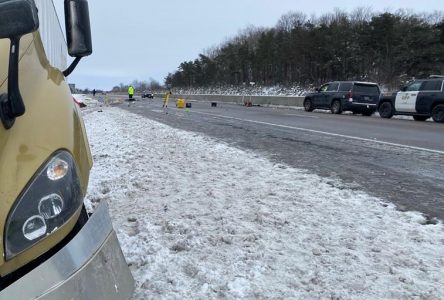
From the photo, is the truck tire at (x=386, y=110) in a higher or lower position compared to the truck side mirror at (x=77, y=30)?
lower

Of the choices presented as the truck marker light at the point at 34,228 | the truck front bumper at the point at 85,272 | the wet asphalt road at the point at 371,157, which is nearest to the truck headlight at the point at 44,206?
the truck marker light at the point at 34,228

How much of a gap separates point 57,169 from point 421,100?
68.2ft

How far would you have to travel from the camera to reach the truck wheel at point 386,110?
22.3 m

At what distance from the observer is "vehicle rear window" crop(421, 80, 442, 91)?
1967cm

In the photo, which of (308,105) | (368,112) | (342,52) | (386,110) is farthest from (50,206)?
(342,52)

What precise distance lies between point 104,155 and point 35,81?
6.26 metres

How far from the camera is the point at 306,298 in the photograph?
2.93 meters

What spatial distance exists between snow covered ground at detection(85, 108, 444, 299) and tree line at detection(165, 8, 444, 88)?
4233 cm

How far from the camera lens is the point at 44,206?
1.77m

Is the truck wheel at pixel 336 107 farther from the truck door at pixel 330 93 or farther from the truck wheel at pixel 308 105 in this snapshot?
the truck wheel at pixel 308 105

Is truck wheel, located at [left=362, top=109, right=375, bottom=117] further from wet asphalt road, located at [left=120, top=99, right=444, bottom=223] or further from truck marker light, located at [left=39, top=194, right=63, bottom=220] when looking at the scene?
truck marker light, located at [left=39, top=194, right=63, bottom=220]

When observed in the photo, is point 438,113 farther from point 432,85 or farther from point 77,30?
point 77,30

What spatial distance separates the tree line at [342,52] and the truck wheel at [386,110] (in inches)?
916

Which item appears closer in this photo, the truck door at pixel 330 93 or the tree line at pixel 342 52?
the truck door at pixel 330 93
